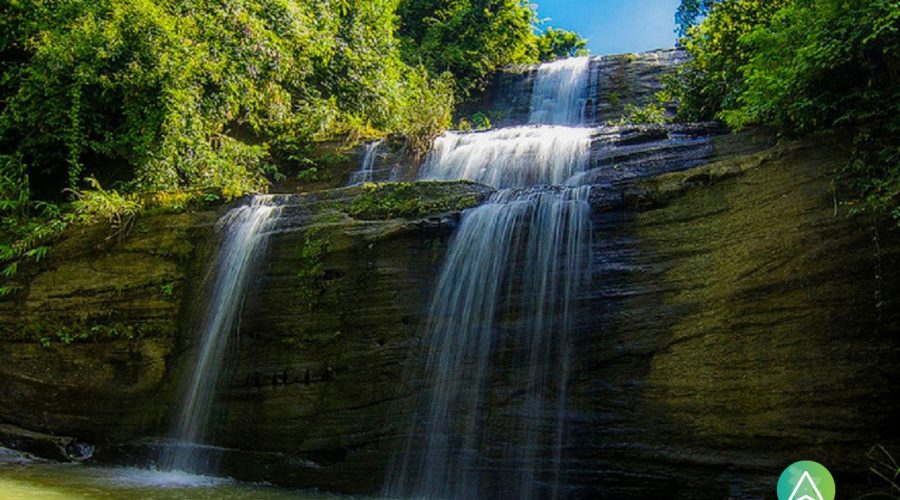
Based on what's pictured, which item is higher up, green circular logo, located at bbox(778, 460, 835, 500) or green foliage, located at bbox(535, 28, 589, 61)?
green foliage, located at bbox(535, 28, 589, 61)

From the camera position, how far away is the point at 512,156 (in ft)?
33.0

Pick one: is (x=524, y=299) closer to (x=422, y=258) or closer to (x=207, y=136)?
(x=422, y=258)

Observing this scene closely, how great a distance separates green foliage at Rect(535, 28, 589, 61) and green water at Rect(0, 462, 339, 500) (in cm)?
2089

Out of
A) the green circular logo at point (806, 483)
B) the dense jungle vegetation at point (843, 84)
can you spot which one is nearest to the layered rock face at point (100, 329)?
the green circular logo at point (806, 483)

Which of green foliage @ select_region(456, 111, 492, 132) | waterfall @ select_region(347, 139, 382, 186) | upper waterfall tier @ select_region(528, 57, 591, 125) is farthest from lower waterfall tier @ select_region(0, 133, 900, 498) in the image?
green foliage @ select_region(456, 111, 492, 132)

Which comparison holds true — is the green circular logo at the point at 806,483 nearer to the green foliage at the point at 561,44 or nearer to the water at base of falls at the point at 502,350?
the water at base of falls at the point at 502,350

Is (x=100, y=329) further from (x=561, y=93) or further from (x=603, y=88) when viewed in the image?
(x=603, y=88)

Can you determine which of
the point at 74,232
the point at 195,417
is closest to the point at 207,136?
the point at 74,232

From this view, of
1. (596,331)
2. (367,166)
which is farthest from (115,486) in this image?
(367,166)

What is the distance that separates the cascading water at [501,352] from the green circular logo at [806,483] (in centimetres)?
191

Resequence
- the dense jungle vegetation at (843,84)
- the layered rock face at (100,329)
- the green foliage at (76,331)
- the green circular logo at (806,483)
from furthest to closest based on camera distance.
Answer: the green foliage at (76,331) → the layered rock face at (100,329) → the dense jungle vegetation at (843,84) → the green circular logo at (806,483)

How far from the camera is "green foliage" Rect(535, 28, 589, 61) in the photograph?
78.5 ft

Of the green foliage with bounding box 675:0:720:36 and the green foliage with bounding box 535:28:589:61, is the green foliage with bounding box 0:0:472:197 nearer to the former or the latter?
the green foliage with bounding box 675:0:720:36

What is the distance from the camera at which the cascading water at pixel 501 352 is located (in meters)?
5.60
